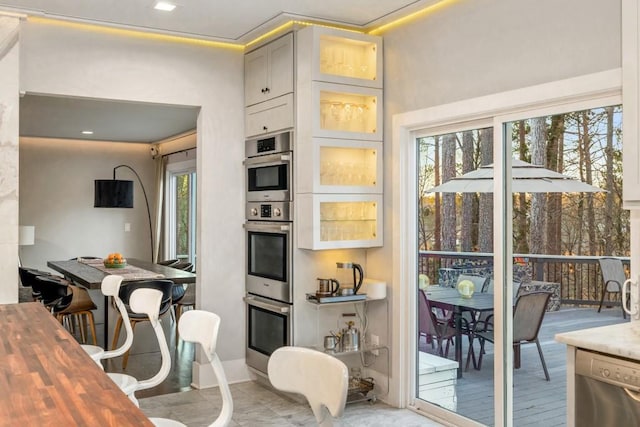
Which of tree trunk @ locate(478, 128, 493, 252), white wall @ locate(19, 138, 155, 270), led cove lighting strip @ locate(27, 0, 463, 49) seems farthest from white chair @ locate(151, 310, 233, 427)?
white wall @ locate(19, 138, 155, 270)

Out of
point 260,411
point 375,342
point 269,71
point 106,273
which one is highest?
point 269,71

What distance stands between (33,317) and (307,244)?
1.92 metres

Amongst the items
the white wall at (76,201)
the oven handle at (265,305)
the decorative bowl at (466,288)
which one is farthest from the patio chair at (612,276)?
the white wall at (76,201)

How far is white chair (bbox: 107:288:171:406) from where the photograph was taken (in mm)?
2756

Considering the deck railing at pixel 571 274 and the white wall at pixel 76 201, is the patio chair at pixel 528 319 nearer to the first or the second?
the deck railing at pixel 571 274

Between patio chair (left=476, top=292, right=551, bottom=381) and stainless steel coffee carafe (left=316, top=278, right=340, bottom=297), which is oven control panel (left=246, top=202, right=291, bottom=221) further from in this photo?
patio chair (left=476, top=292, right=551, bottom=381)

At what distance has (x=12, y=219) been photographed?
13.3 feet

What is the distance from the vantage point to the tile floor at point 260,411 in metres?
4.04

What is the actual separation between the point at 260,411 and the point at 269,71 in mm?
2487

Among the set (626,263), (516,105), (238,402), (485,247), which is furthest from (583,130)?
(238,402)

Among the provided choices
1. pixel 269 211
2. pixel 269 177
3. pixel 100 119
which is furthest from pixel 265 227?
pixel 100 119

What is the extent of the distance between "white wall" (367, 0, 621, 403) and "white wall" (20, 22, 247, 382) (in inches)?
46.8

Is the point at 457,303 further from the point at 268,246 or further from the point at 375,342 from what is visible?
the point at 268,246

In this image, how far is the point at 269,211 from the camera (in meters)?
4.68
